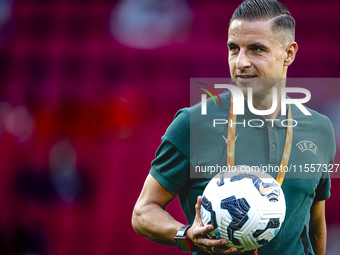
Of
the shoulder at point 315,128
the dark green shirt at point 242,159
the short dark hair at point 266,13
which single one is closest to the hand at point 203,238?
the dark green shirt at point 242,159

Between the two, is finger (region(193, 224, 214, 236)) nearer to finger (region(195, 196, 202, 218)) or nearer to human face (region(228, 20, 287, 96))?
finger (region(195, 196, 202, 218))

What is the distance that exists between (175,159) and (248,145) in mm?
358

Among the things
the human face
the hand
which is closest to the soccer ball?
the hand

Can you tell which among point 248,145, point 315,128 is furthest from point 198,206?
point 315,128

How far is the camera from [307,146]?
1929mm

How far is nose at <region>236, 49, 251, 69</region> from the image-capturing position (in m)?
1.83

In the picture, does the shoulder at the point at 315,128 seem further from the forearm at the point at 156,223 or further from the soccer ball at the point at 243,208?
the forearm at the point at 156,223

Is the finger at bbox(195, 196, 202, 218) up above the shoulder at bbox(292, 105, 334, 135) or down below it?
below

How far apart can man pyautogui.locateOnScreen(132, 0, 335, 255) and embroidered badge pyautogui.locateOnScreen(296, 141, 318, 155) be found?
0.02m

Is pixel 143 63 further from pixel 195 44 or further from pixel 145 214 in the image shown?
pixel 145 214

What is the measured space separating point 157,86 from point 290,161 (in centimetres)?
304

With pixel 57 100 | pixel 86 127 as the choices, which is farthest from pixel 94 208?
pixel 57 100

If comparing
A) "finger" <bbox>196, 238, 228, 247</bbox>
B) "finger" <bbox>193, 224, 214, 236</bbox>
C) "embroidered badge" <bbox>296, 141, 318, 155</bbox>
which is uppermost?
"embroidered badge" <bbox>296, 141, 318, 155</bbox>

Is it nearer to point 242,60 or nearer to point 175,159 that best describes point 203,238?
point 175,159
